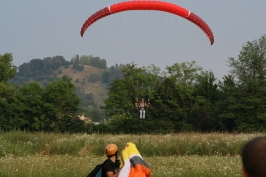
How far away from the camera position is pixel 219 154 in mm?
17422

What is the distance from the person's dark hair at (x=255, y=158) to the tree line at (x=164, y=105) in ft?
140

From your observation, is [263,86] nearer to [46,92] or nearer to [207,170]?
[46,92]

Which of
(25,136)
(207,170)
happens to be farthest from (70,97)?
(207,170)

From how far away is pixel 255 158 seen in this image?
2311 mm

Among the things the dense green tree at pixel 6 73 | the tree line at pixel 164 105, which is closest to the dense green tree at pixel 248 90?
the tree line at pixel 164 105

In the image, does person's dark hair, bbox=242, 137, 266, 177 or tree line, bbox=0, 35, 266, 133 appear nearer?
person's dark hair, bbox=242, 137, 266, 177

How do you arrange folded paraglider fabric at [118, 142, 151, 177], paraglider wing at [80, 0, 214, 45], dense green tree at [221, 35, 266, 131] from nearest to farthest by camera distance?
folded paraglider fabric at [118, 142, 151, 177] → paraglider wing at [80, 0, 214, 45] → dense green tree at [221, 35, 266, 131]

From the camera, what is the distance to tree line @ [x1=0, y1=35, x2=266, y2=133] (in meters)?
47.7

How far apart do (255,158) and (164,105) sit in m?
48.7

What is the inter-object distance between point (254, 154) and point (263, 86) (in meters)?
47.8

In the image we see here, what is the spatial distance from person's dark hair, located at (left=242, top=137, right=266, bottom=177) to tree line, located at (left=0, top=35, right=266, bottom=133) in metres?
42.7

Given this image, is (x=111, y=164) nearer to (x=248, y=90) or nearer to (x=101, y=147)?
(x=101, y=147)

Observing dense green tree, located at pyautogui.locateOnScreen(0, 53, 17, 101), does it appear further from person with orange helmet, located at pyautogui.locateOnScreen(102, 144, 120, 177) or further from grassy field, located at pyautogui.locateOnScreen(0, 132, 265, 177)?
person with orange helmet, located at pyautogui.locateOnScreen(102, 144, 120, 177)

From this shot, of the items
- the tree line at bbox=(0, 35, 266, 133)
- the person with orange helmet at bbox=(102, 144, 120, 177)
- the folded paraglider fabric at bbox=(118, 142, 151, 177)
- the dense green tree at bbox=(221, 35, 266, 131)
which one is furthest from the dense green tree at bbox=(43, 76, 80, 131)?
the folded paraglider fabric at bbox=(118, 142, 151, 177)
